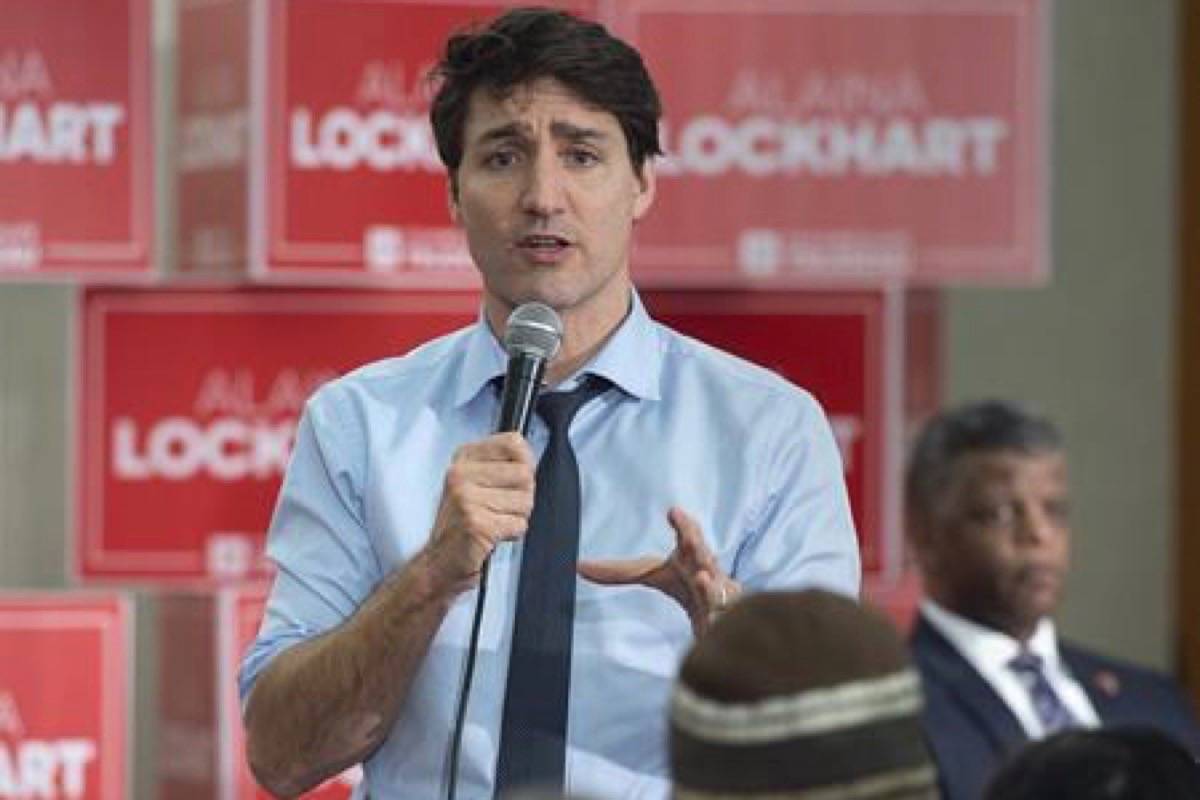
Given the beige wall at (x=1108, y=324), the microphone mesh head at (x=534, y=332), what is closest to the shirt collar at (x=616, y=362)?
the microphone mesh head at (x=534, y=332)

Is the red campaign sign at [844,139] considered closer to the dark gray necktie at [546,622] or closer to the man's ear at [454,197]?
the man's ear at [454,197]

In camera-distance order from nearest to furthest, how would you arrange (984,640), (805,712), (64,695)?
(805,712) → (984,640) → (64,695)

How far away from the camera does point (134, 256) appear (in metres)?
4.36

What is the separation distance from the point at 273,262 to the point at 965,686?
1.17 metres

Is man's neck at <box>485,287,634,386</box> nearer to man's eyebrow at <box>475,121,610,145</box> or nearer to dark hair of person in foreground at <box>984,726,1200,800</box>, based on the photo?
man's eyebrow at <box>475,121,610,145</box>

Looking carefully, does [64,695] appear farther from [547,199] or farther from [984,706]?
[547,199]

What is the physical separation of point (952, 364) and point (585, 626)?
7.08ft

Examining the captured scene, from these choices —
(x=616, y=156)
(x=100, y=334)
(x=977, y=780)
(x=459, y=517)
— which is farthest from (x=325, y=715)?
(x=100, y=334)

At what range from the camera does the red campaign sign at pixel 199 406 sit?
171 inches

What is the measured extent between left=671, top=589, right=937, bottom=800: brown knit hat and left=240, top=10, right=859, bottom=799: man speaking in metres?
0.87

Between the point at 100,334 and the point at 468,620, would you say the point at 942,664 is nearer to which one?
the point at 100,334

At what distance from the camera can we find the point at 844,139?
4426 millimetres

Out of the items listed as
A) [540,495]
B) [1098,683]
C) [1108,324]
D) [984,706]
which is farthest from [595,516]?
[1108,324]

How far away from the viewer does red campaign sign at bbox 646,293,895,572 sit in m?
4.41
